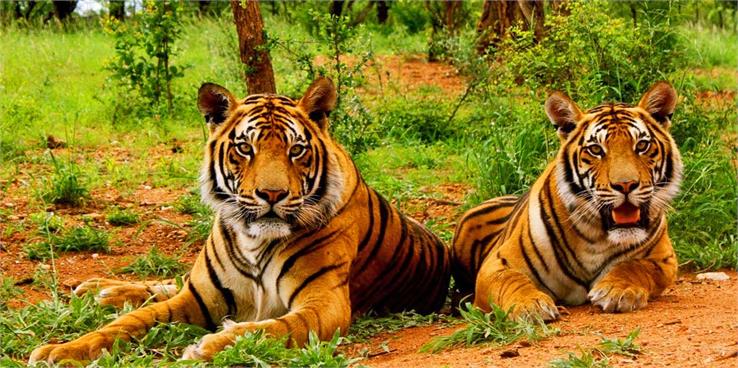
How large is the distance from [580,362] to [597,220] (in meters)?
1.29

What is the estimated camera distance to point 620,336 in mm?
4129

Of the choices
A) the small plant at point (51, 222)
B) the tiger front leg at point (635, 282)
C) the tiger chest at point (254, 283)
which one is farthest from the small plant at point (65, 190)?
the tiger front leg at point (635, 282)

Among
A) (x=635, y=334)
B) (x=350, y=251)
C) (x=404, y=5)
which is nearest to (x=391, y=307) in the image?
(x=350, y=251)

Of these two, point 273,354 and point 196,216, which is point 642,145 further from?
point 196,216

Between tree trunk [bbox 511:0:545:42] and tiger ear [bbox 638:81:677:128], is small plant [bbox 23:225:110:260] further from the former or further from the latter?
tree trunk [bbox 511:0:545:42]

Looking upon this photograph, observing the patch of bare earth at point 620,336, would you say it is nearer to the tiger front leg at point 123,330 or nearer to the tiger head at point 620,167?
the tiger head at point 620,167

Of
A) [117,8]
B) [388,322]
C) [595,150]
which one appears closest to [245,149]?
[388,322]

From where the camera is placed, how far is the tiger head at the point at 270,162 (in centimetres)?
441

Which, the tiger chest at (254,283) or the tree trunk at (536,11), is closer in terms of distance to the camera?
the tiger chest at (254,283)

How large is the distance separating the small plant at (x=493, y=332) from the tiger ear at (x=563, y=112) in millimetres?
1021

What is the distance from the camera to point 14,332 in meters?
4.60

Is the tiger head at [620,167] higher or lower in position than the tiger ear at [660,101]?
lower

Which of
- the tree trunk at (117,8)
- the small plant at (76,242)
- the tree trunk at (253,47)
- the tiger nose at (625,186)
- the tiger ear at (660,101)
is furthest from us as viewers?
the tree trunk at (117,8)

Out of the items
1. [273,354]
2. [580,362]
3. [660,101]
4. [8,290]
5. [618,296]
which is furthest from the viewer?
[8,290]
